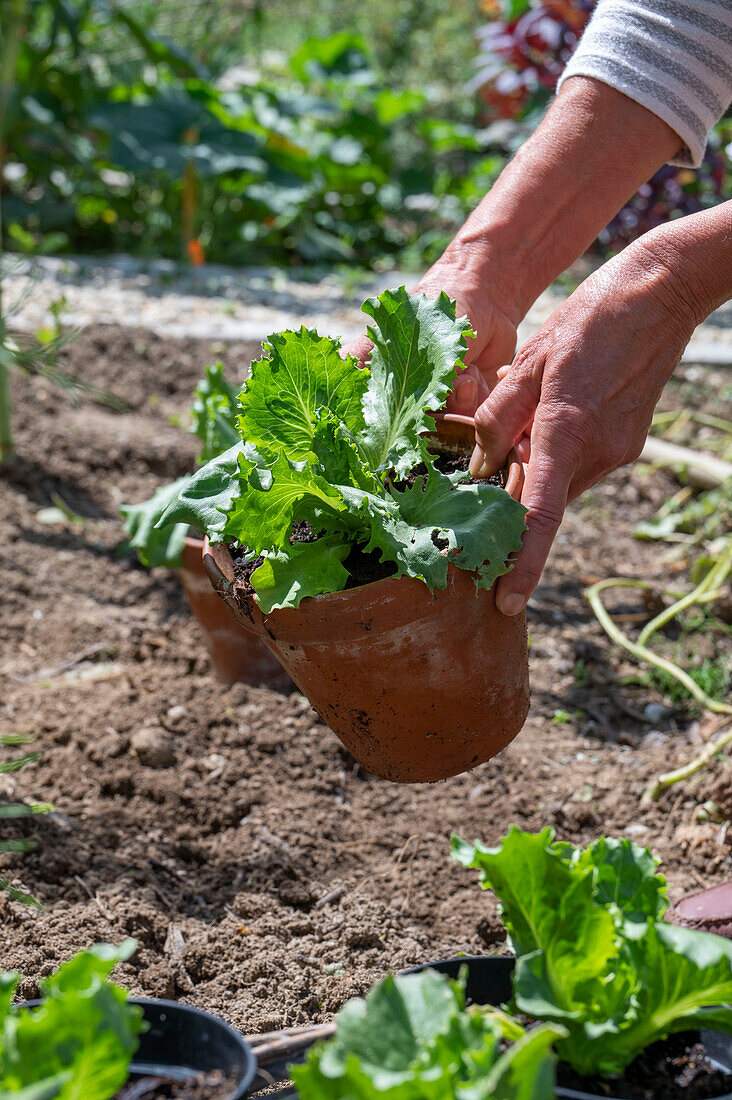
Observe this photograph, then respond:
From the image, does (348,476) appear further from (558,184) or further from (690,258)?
(558,184)

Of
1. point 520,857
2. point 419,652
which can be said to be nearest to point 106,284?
point 419,652

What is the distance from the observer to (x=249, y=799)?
6.82 feet

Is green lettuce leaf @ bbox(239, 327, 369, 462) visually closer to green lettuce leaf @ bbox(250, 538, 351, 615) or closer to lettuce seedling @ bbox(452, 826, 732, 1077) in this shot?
green lettuce leaf @ bbox(250, 538, 351, 615)

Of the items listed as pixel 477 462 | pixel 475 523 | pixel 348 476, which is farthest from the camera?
pixel 477 462

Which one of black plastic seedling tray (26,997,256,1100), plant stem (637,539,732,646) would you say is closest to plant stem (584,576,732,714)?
plant stem (637,539,732,646)

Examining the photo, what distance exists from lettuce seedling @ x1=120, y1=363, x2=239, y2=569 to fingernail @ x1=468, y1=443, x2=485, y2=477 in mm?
695

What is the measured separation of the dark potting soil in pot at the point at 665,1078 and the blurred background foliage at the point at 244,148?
4.74m

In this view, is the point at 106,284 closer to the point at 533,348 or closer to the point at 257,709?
the point at 257,709

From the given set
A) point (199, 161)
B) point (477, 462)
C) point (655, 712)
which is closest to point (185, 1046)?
point (477, 462)

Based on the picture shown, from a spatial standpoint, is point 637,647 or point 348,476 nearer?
point 348,476

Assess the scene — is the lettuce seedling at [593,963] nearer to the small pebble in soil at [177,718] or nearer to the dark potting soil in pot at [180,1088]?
the dark potting soil in pot at [180,1088]

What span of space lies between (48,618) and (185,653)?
43 cm

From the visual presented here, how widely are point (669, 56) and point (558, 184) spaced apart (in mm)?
284

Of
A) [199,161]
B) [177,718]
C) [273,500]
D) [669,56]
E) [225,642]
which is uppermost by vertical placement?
[669,56]
